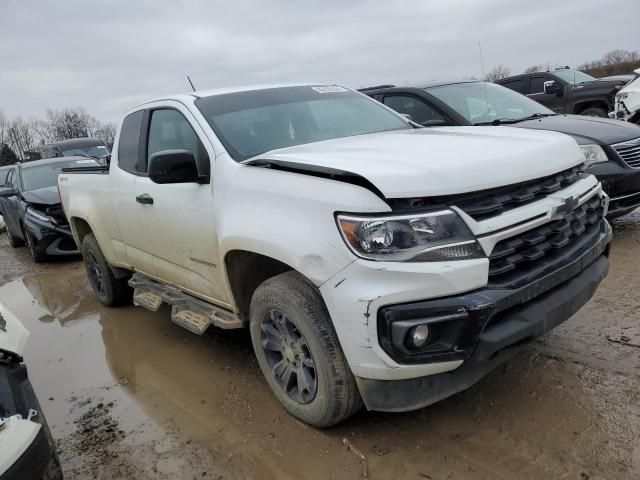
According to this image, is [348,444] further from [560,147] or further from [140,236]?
[140,236]

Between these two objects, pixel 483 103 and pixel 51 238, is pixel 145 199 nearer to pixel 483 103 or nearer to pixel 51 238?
pixel 483 103

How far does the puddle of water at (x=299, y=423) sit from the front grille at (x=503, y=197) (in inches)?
44.0

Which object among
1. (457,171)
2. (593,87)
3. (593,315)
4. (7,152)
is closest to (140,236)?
(457,171)

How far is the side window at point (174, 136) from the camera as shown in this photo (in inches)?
134

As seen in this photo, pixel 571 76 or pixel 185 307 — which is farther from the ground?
pixel 571 76

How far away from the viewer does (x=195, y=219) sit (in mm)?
3363

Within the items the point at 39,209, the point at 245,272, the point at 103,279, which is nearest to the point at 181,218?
the point at 245,272

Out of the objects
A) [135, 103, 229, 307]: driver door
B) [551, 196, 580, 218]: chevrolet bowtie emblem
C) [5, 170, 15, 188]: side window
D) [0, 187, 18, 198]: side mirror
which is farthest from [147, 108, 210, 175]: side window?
[5, 170, 15, 188]: side window

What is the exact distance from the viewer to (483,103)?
6.41 meters

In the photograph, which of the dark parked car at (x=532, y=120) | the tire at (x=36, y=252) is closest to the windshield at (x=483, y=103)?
the dark parked car at (x=532, y=120)

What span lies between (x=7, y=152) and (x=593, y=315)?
62033 mm

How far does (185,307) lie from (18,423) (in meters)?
1.92

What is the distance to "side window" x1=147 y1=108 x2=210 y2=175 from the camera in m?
3.42

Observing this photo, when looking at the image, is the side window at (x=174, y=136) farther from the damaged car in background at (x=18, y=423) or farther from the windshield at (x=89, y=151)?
the windshield at (x=89, y=151)
